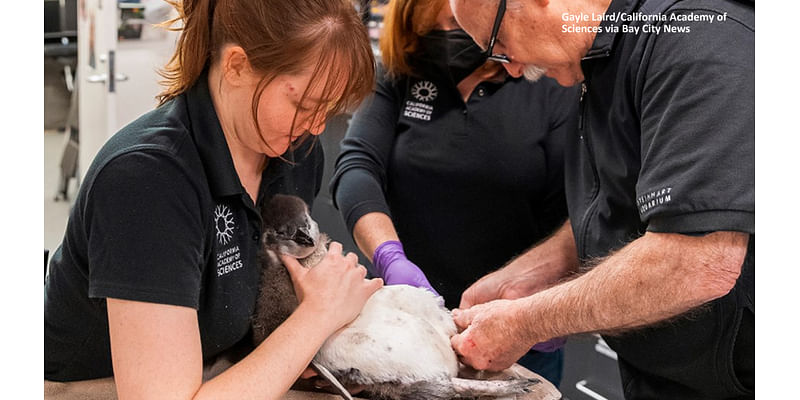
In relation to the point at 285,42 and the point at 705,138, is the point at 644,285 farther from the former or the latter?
the point at 285,42

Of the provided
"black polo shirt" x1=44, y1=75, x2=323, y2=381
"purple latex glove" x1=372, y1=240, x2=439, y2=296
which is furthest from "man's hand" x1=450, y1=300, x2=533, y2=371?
"black polo shirt" x1=44, y1=75, x2=323, y2=381

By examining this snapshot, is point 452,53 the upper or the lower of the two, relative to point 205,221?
upper

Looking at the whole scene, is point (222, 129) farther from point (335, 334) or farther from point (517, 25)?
point (517, 25)

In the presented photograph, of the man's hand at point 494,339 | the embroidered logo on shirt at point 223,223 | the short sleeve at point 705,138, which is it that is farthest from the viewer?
the man's hand at point 494,339

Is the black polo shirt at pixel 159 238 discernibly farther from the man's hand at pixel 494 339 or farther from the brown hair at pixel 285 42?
the man's hand at pixel 494 339

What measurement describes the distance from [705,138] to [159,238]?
619 millimetres

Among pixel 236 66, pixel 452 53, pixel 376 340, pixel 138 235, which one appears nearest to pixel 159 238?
pixel 138 235

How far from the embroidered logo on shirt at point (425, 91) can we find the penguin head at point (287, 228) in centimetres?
28

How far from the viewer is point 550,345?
1241 millimetres

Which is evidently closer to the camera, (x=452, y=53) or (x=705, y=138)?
(x=705, y=138)

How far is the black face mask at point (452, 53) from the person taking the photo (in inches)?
48.3

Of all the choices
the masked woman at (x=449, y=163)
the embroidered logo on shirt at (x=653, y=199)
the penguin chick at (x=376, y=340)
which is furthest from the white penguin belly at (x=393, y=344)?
the embroidered logo on shirt at (x=653, y=199)
